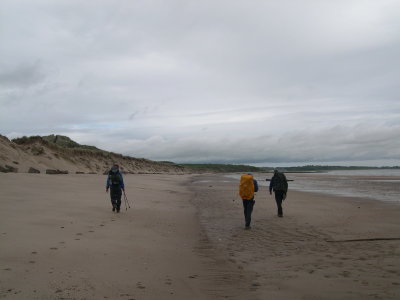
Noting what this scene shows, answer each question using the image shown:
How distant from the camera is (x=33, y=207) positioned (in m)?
10.4

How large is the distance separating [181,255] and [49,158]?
31695 mm

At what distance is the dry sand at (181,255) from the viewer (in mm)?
5137

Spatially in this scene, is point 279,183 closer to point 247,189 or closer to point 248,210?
point 247,189

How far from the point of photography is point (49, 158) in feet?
116

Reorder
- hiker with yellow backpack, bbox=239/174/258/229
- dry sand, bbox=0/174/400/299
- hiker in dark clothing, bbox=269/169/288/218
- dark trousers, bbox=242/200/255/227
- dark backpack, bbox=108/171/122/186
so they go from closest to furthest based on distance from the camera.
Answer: dry sand, bbox=0/174/400/299 → dark trousers, bbox=242/200/255/227 → hiker with yellow backpack, bbox=239/174/258/229 → dark backpack, bbox=108/171/122/186 → hiker in dark clothing, bbox=269/169/288/218

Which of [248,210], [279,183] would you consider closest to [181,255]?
[248,210]

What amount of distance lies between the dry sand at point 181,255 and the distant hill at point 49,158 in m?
12.3

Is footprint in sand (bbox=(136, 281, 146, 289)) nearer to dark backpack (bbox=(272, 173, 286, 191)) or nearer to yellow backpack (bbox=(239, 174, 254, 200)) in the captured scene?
yellow backpack (bbox=(239, 174, 254, 200))

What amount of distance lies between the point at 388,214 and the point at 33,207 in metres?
12.6

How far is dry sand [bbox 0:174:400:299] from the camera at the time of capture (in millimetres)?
5137

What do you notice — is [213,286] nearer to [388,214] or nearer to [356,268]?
[356,268]

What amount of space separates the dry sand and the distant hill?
12.3 meters

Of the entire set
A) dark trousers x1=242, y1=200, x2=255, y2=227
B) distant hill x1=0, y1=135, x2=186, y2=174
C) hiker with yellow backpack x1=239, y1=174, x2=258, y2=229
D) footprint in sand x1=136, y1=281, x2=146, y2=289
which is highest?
distant hill x1=0, y1=135, x2=186, y2=174

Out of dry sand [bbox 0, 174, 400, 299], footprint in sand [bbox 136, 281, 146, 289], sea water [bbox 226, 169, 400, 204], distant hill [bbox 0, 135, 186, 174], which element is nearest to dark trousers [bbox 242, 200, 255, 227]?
dry sand [bbox 0, 174, 400, 299]
